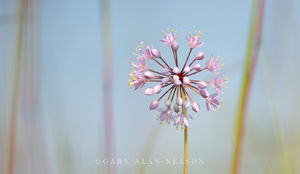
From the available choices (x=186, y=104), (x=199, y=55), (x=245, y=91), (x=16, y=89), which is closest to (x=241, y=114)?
(x=245, y=91)

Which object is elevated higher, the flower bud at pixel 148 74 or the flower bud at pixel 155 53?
the flower bud at pixel 155 53

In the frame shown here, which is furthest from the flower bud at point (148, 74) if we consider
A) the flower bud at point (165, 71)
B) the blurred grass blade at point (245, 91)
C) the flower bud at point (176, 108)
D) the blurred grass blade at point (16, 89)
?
the blurred grass blade at point (16, 89)

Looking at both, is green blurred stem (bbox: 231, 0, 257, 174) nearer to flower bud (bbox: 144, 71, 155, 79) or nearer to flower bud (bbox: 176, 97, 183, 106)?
flower bud (bbox: 176, 97, 183, 106)

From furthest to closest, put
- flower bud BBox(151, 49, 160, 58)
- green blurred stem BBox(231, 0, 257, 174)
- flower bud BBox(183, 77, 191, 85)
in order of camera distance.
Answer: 1. flower bud BBox(151, 49, 160, 58)
2. flower bud BBox(183, 77, 191, 85)
3. green blurred stem BBox(231, 0, 257, 174)

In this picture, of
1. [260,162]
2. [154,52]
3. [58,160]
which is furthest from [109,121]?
[260,162]

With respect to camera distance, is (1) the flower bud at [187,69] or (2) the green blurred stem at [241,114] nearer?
(2) the green blurred stem at [241,114]

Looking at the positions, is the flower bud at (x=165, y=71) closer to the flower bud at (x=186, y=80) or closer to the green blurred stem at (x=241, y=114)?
the flower bud at (x=186, y=80)

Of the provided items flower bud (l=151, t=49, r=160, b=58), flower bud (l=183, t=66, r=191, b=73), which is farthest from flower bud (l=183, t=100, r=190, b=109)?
flower bud (l=151, t=49, r=160, b=58)

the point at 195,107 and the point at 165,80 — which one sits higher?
the point at 165,80

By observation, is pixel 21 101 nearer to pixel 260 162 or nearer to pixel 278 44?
pixel 278 44

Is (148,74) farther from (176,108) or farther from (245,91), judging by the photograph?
(245,91)

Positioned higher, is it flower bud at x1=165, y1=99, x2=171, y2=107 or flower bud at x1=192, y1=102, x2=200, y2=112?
flower bud at x1=165, y1=99, x2=171, y2=107
